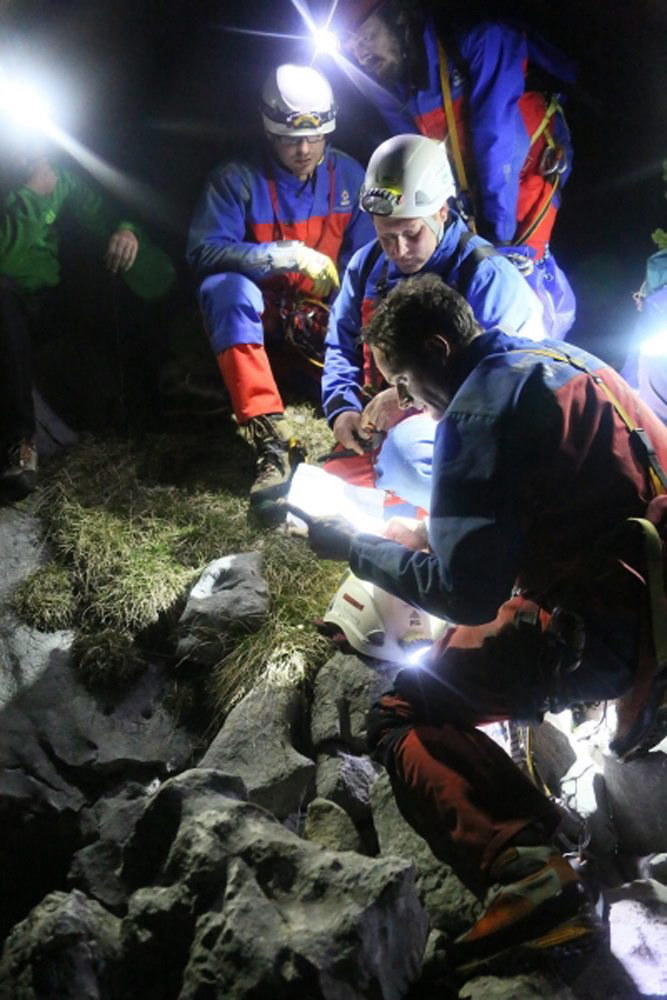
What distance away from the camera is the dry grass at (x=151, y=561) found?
4.52m

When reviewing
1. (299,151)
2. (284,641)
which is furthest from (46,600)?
(299,151)

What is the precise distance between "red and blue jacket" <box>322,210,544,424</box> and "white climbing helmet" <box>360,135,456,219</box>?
24 cm

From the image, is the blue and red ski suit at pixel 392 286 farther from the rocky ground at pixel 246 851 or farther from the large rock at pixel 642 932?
the large rock at pixel 642 932

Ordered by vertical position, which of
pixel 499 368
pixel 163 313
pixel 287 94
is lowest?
pixel 163 313

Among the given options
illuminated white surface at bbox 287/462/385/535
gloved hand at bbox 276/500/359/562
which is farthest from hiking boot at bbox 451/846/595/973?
illuminated white surface at bbox 287/462/385/535

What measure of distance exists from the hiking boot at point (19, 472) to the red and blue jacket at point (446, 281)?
2182 millimetres

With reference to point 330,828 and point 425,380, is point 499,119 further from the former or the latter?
point 330,828

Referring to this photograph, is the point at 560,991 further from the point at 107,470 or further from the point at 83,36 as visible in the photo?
the point at 83,36

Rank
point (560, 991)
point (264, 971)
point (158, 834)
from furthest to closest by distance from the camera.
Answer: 1. point (158, 834)
2. point (560, 991)
3. point (264, 971)

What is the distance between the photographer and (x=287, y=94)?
580cm

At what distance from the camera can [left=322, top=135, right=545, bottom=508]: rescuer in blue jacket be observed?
15.8 ft

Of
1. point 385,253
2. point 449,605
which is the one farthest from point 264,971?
point 385,253

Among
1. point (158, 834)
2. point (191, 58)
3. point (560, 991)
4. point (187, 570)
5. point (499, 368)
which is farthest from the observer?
point (191, 58)

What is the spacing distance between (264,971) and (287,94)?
18.6 ft
